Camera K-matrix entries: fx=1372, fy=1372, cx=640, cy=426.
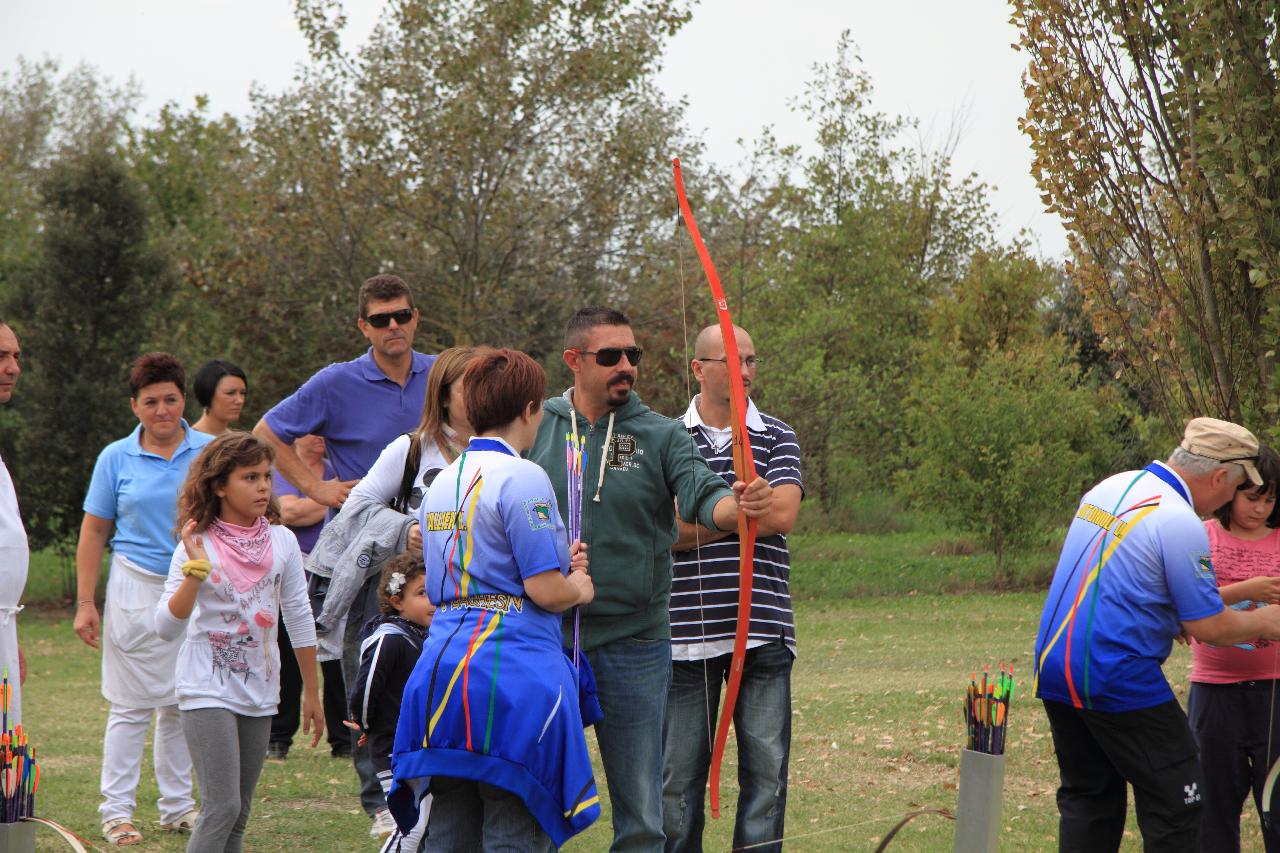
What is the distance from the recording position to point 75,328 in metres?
18.0

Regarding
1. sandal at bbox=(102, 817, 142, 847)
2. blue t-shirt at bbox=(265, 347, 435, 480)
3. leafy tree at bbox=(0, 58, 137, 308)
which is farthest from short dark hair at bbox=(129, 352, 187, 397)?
leafy tree at bbox=(0, 58, 137, 308)

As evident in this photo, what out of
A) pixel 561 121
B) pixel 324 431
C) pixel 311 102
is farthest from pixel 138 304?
pixel 324 431

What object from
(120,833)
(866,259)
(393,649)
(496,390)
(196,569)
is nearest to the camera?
(496,390)

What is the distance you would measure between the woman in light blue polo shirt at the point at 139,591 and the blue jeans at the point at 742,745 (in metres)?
2.41

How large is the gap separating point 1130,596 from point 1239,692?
1022 mm

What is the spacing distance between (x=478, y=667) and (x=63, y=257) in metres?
16.5

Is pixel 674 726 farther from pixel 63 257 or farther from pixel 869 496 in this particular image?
pixel 869 496

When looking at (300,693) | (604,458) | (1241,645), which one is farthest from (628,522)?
(300,693)

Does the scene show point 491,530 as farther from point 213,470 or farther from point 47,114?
point 47,114

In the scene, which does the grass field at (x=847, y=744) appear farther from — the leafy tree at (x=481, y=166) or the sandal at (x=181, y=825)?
the leafy tree at (x=481, y=166)

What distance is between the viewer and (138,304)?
18281 millimetres

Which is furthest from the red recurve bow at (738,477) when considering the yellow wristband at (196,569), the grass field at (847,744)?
the yellow wristband at (196,569)

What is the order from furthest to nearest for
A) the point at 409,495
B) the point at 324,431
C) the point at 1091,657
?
the point at 324,431, the point at 409,495, the point at 1091,657

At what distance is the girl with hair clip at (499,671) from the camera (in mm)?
3291
